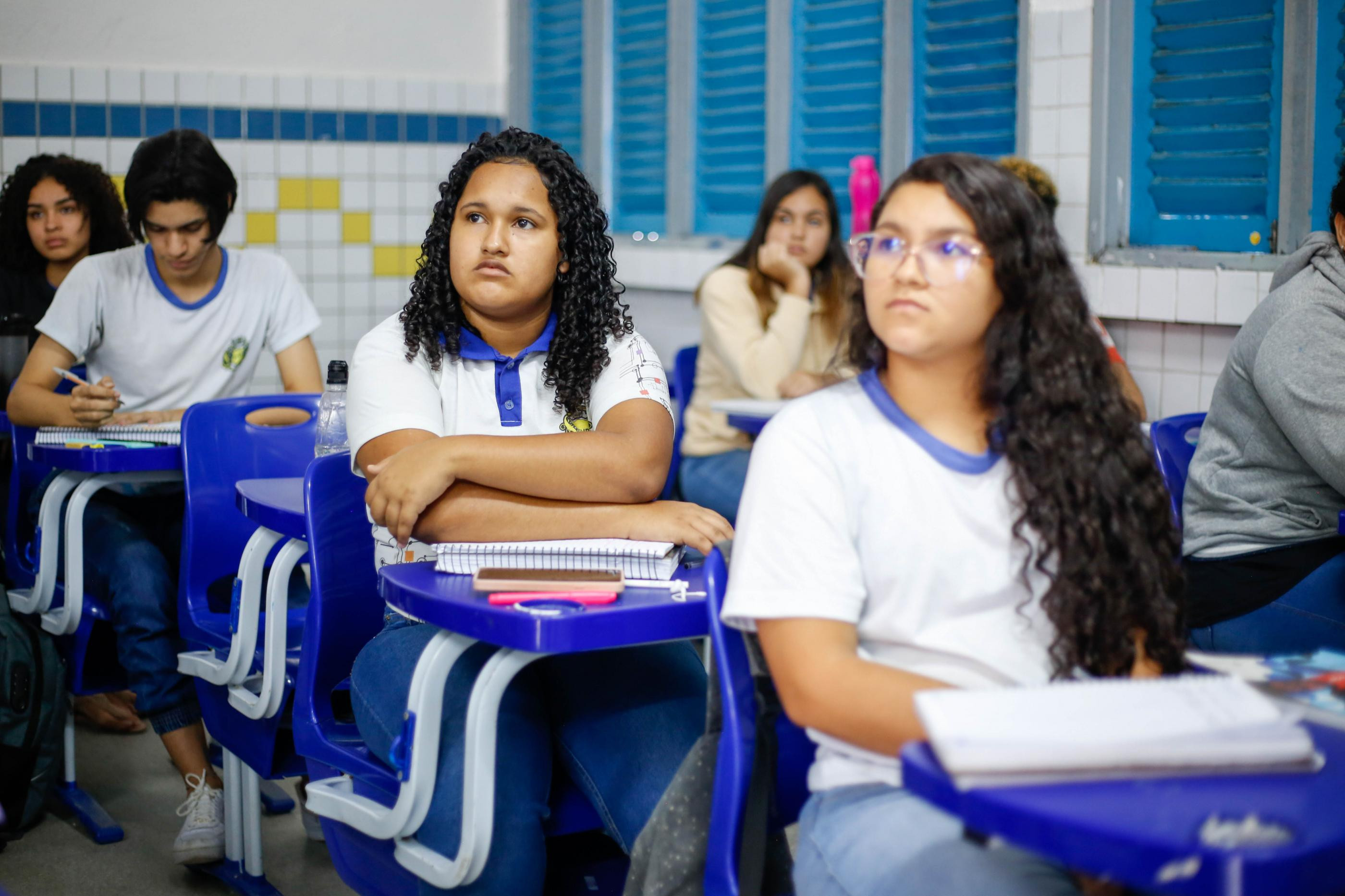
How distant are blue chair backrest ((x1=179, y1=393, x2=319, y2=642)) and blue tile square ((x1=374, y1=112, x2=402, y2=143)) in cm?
290

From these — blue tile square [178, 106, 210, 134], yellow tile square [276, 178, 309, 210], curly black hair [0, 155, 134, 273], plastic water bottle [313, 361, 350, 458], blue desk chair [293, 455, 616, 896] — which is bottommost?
blue desk chair [293, 455, 616, 896]

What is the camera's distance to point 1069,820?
872 mm

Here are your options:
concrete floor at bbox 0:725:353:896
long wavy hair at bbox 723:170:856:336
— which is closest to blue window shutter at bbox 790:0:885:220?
long wavy hair at bbox 723:170:856:336

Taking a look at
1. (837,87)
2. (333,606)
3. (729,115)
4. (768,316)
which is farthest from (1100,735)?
(729,115)

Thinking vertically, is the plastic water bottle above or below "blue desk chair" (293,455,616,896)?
above

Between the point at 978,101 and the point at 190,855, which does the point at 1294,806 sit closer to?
the point at 190,855

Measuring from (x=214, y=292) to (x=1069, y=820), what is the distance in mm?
2770

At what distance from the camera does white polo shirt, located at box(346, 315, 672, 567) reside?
73.7 inches

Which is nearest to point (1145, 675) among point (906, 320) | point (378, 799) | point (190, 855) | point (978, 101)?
point (906, 320)

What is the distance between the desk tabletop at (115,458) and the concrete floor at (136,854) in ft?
2.53

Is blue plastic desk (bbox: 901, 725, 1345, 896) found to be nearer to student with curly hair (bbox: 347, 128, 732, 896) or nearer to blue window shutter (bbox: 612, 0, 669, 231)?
student with curly hair (bbox: 347, 128, 732, 896)

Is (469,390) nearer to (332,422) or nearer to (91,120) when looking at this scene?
(332,422)

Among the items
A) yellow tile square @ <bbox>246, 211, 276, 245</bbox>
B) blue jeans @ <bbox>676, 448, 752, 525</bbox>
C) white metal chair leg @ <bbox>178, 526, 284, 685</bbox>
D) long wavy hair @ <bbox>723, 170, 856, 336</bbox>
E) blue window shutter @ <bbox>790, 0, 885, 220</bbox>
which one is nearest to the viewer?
white metal chair leg @ <bbox>178, 526, 284, 685</bbox>

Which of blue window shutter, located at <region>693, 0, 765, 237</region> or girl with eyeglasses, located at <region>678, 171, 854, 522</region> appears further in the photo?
blue window shutter, located at <region>693, 0, 765, 237</region>
